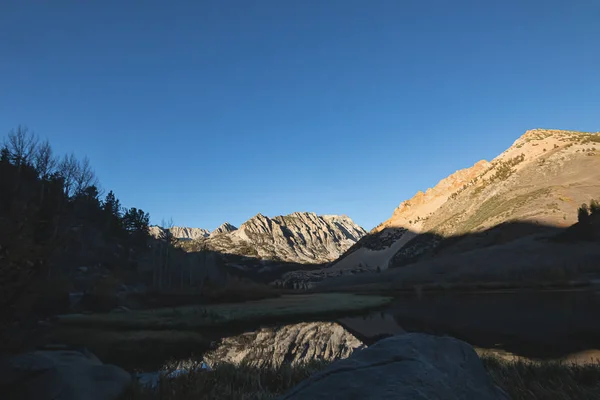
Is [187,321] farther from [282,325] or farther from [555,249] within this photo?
[555,249]

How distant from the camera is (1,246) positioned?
6.78 metres

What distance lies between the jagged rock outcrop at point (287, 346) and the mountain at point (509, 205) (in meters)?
58.8

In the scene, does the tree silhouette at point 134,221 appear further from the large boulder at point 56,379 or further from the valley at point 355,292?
the large boulder at point 56,379

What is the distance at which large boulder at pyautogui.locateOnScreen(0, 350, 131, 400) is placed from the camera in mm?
7234

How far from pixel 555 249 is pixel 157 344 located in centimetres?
6564

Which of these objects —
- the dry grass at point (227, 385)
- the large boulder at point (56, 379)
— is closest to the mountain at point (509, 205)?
the dry grass at point (227, 385)

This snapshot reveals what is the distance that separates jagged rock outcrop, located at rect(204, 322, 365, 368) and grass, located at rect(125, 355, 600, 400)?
3.90m

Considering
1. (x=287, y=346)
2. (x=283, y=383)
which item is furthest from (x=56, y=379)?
(x=287, y=346)

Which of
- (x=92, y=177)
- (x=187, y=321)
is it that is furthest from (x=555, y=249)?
(x=92, y=177)

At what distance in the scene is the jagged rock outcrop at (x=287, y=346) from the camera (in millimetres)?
15422

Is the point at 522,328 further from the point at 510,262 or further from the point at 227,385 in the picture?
the point at 510,262

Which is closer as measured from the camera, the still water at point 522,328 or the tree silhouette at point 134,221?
the still water at point 522,328

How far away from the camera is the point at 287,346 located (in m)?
18.9

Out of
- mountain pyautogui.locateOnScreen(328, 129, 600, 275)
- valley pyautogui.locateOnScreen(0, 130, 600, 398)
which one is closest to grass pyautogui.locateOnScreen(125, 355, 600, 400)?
valley pyautogui.locateOnScreen(0, 130, 600, 398)
